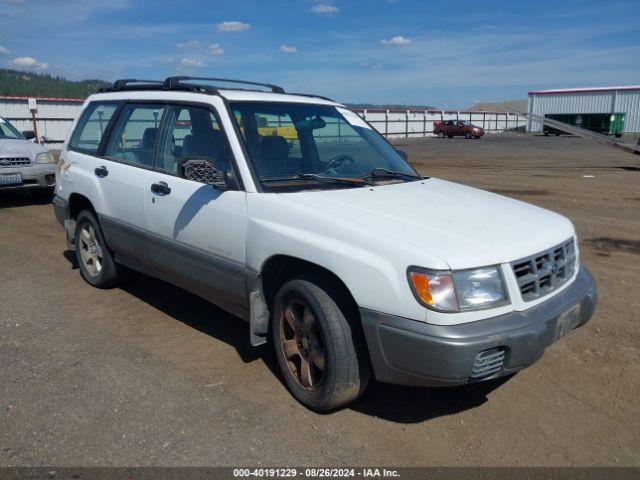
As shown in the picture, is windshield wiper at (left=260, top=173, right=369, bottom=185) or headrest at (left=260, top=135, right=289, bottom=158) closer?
windshield wiper at (left=260, top=173, right=369, bottom=185)

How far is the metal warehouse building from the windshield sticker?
4816 cm

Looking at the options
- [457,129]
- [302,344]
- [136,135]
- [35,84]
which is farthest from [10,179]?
[35,84]

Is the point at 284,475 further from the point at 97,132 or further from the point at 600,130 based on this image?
the point at 600,130

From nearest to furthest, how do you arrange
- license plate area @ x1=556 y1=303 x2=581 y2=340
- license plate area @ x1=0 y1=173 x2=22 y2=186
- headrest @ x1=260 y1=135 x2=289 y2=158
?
license plate area @ x1=556 y1=303 x2=581 y2=340, headrest @ x1=260 y1=135 x2=289 y2=158, license plate area @ x1=0 y1=173 x2=22 y2=186

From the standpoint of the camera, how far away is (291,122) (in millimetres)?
4543

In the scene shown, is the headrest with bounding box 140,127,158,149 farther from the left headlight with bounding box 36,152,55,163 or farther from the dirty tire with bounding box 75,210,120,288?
the left headlight with bounding box 36,152,55,163

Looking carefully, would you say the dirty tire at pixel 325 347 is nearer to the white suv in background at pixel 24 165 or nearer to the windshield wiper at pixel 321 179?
the windshield wiper at pixel 321 179

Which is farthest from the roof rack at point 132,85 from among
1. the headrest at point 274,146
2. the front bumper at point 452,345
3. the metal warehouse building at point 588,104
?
the metal warehouse building at point 588,104

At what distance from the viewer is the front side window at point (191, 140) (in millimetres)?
4105

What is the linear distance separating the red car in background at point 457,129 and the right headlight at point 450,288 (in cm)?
4414

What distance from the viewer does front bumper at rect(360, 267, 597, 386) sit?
2871mm

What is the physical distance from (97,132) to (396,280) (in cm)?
383

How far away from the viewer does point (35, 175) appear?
34.0 feet

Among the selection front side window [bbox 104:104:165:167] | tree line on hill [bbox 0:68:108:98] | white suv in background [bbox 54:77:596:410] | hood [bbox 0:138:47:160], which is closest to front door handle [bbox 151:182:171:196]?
white suv in background [bbox 54:77:596:410]
